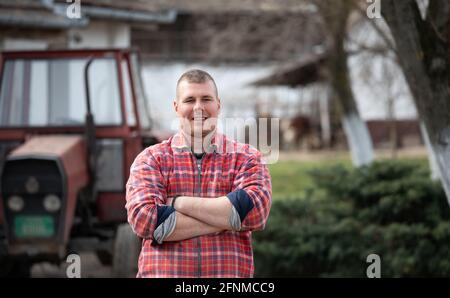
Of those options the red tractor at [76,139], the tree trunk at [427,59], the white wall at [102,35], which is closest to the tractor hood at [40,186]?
the red tractor at [76,139]

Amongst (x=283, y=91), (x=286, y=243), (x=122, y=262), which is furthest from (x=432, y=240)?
(x=283, y=91)

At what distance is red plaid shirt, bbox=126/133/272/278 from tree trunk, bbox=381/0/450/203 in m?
2.34

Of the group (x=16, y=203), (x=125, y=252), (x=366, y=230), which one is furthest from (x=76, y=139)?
(x=366, y=230)

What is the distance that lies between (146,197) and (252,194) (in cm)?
39

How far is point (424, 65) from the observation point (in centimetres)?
548

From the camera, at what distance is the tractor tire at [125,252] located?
8117 millimetres

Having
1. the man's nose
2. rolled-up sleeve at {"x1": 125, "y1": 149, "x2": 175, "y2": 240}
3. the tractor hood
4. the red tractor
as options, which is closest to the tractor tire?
the red tractor

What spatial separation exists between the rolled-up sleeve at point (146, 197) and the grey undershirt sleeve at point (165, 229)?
13 mm

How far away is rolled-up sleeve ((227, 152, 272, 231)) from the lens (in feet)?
10.9

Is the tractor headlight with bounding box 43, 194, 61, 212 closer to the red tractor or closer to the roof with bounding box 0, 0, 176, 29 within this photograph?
the red tractor

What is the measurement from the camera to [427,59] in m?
5.48

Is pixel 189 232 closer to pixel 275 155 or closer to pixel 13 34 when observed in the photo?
pixel 275 155

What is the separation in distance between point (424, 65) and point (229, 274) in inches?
105

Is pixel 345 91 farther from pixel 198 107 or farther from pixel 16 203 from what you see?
pixel 198 107
